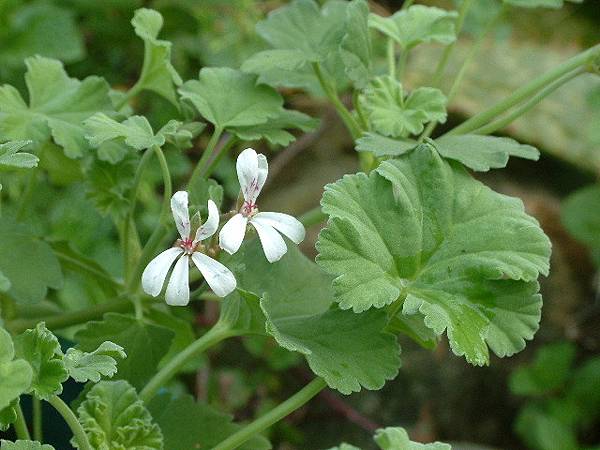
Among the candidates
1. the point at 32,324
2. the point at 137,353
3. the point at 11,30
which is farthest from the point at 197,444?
the point at 11,30

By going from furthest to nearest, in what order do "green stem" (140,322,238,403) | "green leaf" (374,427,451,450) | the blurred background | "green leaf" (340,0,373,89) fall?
the blurred background < "green leaf" (340,0,373,89) < "green stem" (140,322,238,403) < "green leaf" (374,427,451,450)

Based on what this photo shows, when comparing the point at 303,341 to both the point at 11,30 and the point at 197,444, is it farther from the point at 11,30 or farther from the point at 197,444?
the point at 11,30

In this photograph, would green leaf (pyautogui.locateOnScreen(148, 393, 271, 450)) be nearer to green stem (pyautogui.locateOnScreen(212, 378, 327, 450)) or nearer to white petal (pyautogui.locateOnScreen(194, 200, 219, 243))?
green stem (pyautogui.locateOnScreen(212, 378, 327, 450))

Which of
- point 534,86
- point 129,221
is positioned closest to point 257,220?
point 129,221

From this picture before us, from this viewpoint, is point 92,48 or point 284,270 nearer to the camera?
point 284,270

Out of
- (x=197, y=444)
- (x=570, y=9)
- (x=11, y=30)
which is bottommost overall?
(x=570, y=9)

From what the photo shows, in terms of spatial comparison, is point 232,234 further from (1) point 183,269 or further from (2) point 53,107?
(2) point 53,107

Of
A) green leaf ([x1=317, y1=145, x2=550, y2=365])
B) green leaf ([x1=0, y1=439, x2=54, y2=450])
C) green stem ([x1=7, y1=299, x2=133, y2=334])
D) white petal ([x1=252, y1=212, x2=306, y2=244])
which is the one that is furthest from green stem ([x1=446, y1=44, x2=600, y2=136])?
green leaf ([x1=0, y1=439, x2=54, y2=450])
